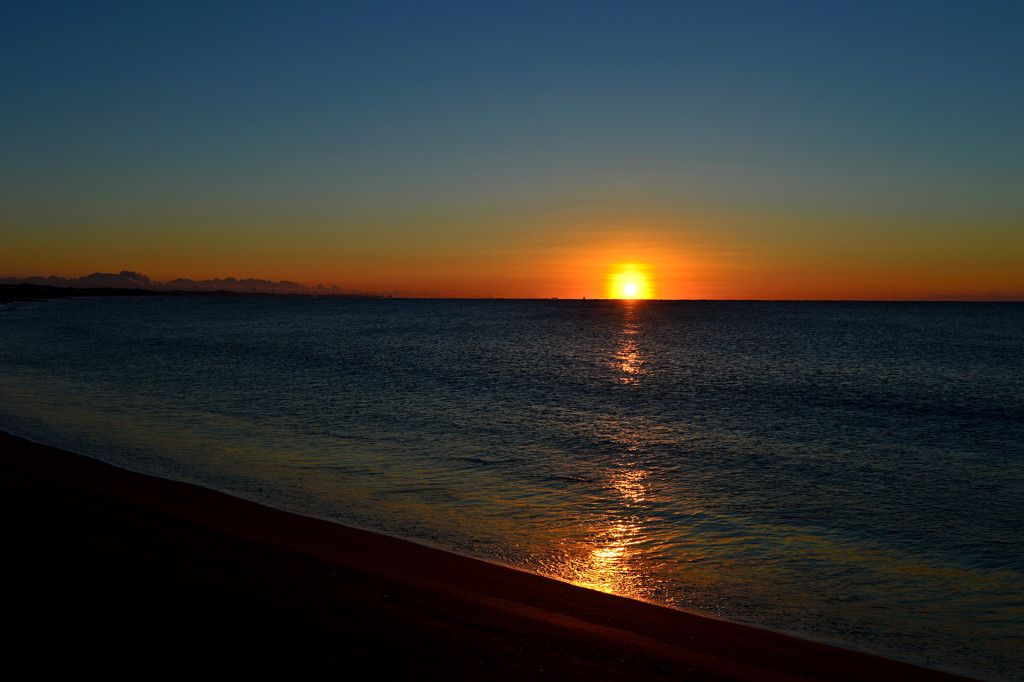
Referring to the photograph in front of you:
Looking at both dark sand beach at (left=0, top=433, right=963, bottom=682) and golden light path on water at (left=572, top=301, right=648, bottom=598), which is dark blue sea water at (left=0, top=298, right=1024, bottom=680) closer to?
golden light path on water at (left=572, top=301, right=648, bottom=598)

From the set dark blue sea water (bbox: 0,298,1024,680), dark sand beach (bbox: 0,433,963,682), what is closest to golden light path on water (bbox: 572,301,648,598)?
dark blue sea water (bbox: 0,298,1024,680)

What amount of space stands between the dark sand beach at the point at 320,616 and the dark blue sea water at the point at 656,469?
1.17m

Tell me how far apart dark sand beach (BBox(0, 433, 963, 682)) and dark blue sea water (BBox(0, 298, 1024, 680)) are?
1168mm

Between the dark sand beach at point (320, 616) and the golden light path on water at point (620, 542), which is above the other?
the dark sand beach at point (320, 616)

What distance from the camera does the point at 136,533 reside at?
948cm

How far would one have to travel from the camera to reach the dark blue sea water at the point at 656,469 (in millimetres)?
9805

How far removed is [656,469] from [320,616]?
12501mm

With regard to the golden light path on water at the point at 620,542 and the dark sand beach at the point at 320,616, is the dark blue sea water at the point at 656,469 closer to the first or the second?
the golden light path on water at the point at 620,542

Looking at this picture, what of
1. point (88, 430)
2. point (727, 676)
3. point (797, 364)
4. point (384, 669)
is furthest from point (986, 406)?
point (88, 430)

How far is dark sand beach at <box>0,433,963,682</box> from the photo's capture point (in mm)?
6146

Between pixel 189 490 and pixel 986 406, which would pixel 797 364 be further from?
pixel 189 490

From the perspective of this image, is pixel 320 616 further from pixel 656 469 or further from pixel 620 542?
pixel 656 469

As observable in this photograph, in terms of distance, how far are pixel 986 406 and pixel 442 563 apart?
3106cm

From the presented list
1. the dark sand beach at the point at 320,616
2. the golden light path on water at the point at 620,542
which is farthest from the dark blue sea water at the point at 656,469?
the dark sand beach at the point at 320,616
